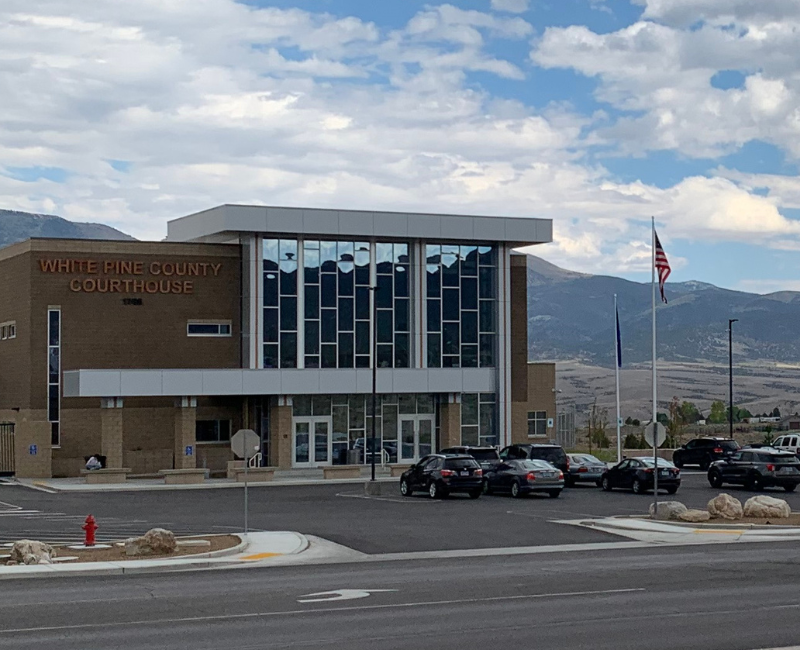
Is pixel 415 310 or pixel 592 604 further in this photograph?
pixel 415 310

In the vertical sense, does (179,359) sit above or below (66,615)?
above

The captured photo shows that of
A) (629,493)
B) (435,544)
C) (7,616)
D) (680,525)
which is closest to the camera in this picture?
(7,616)

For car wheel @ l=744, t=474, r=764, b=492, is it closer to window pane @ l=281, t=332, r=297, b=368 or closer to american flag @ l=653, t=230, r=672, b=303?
american flag @ l=653, t=230, r=672, b=303

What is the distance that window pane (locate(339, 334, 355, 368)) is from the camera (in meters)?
60.1

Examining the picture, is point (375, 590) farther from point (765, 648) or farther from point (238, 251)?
point (238, 251)

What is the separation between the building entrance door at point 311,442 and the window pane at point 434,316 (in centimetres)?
717

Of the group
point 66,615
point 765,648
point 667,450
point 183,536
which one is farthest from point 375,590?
point 667,450

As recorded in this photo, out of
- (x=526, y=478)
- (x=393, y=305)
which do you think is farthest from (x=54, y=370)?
(x=526, y=478)

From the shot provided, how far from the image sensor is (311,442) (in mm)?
59188

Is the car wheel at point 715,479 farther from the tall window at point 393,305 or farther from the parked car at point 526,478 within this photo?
the tall window at point 393,305

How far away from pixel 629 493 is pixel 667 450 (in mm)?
27208

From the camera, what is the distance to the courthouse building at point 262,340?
182ft

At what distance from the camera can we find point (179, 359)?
58.2m

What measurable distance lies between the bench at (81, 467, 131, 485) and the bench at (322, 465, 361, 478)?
867 cm
